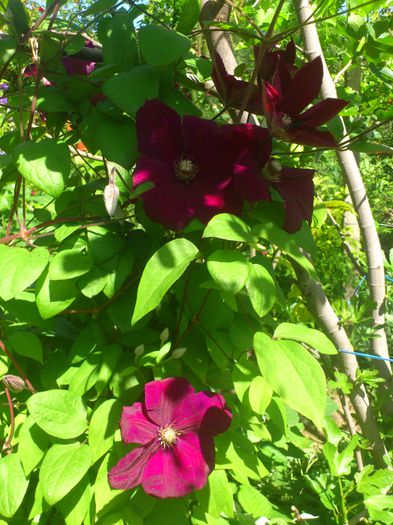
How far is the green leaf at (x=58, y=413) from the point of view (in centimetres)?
65

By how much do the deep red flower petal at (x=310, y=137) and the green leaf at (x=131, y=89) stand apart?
20 centimetres

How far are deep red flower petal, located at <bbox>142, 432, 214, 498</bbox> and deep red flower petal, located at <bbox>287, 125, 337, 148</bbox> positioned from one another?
1.31 feet

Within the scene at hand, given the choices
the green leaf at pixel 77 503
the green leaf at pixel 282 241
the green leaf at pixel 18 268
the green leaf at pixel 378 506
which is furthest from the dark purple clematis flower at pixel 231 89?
the green leaf at pixel 378 506

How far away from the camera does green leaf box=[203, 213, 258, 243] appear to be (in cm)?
52

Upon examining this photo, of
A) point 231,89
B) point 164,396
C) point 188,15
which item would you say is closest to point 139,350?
point 164,396

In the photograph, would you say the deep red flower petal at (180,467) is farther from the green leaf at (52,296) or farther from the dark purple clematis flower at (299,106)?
the dark purple clematis flower at (299,106)

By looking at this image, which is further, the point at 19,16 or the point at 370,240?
the point at 370,240

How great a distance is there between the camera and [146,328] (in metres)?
0.74

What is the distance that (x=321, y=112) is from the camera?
645 millimetres

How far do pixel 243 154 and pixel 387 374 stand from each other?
1015 mm

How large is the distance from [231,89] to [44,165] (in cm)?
29

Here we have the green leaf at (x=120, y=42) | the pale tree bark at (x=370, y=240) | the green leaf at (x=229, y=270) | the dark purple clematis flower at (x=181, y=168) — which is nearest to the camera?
the green leaf at (x=229, y=270)

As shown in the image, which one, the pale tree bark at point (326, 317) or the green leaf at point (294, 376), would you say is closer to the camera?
the green leaf at point (294, 376)

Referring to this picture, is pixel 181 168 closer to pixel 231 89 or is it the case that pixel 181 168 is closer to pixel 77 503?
pixel 231 89
